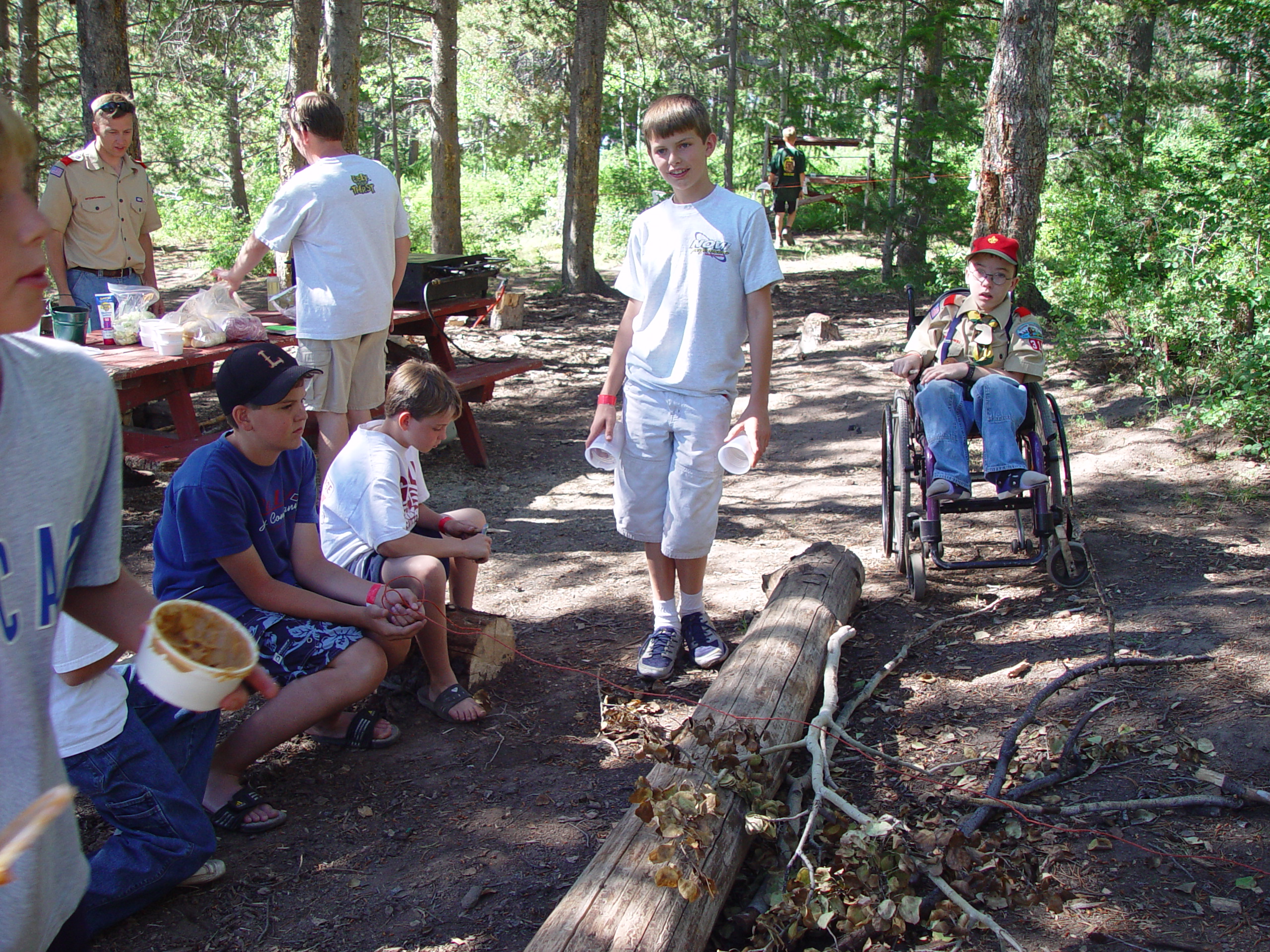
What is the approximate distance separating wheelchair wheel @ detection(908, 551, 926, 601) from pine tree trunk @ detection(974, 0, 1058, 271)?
4.74m

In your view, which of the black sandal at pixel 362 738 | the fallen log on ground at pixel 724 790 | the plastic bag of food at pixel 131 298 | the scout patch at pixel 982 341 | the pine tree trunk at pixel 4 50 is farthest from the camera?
the pine tree trunk at pixel 4 50

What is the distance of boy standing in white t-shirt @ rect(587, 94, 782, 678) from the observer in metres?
3.38

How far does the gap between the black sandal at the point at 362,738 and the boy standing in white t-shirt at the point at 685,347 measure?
952 mm

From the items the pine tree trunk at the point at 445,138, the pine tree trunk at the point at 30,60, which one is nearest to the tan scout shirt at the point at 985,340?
the pine tree trunk at the point at 445,138

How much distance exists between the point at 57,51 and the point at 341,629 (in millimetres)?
20596

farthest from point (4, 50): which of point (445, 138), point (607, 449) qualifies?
point (607, 449)

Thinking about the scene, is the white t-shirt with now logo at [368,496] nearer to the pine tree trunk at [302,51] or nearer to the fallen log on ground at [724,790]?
the fallen log on ground at [724,790]

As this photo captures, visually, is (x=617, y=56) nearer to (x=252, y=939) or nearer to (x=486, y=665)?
(x=486, y=665)

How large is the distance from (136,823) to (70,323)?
10.8ft

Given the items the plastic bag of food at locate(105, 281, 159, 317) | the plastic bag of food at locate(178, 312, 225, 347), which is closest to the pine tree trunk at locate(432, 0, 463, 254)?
the plastic bag of food at locate(105, 281, 159, 317)

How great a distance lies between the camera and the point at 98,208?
5789 mm

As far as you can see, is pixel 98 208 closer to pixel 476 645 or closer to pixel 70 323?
pixel 70 323

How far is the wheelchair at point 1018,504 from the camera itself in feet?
13.4

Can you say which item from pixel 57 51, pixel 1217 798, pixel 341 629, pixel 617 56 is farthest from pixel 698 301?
pixel 57 51
